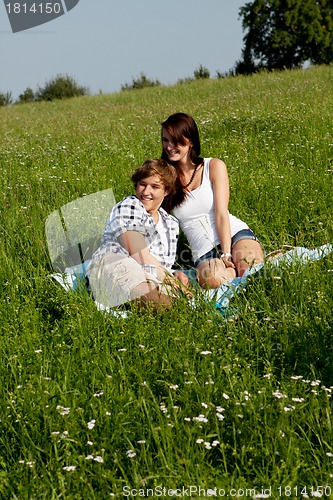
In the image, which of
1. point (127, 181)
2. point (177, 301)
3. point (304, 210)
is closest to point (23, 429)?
point (177, 301)

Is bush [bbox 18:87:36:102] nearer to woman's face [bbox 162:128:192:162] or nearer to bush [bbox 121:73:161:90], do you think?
bush [bbox 121:73:161:90]

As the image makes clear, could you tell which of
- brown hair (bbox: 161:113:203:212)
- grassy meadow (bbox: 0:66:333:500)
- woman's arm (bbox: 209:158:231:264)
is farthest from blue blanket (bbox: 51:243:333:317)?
brown hair (bbox: 161:113:203:212)

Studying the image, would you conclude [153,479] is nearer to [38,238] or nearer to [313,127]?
[38,238]

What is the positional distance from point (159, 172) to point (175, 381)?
250 centimetres

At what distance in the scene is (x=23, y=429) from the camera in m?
3.57

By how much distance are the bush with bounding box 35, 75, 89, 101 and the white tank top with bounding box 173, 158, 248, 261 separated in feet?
85.3

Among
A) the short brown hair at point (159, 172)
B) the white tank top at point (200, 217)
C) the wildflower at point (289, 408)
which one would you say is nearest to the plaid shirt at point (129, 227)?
the short brown hair at point (159, 172)

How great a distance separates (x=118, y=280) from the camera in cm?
560

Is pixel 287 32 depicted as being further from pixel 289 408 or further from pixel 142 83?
pixel 289 408

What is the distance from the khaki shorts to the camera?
5.47 m

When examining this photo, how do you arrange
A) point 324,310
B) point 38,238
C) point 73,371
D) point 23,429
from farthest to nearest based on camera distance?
1. point 38,238
2. point 324,310
3. point 73,371
4. point 23,429

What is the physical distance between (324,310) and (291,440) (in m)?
1.55

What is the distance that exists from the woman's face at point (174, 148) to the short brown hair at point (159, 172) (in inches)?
10.5

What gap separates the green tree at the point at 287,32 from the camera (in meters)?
46.3
